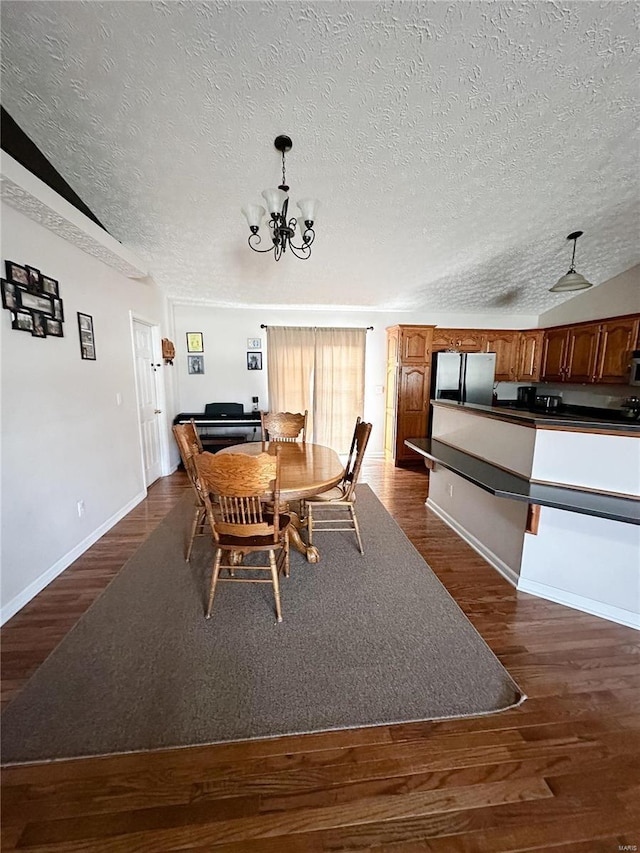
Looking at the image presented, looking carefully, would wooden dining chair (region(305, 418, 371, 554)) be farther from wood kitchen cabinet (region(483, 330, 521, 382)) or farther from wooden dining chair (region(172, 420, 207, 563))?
wood kitchen cabinet (region(483, 330, 521, 382))

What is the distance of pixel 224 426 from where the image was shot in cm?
482

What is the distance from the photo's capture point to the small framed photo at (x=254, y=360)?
5109mm

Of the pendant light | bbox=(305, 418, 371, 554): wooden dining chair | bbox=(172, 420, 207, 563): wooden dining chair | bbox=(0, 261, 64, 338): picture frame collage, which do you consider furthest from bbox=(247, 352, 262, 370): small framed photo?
the pendant light

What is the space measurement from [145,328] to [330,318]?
2641 mm

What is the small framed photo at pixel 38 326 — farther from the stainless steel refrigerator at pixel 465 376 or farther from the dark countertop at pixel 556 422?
the stainless steel refrigerator at pixel 465 376

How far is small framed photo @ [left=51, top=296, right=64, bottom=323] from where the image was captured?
230cm

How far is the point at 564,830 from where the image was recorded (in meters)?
1.03

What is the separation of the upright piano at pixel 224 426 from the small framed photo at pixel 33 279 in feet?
8.77

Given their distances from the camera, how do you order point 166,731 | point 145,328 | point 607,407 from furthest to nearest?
point 607,407 → point 145,328 → point 166,731

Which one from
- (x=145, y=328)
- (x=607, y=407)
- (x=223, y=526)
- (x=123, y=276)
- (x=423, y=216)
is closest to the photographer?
(x=223, y=526)

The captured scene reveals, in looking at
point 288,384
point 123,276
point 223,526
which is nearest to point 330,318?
point 288,384

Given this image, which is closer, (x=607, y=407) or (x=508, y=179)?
(x=508, y=179)

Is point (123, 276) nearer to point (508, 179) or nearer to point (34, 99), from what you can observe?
point (34, 99)

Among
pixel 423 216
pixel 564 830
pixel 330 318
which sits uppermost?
pixel 423 216
